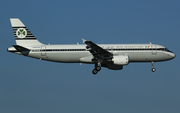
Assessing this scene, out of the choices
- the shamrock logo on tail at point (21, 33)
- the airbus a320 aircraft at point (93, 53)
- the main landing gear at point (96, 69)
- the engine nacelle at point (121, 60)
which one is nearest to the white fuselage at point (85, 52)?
the airbus a320 aircraft at point (93, 53)

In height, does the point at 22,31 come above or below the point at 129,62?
above

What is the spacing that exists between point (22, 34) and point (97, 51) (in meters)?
13.8

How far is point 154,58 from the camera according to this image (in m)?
54.5

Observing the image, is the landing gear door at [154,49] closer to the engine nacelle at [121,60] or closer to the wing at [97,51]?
the engine nacelle at [121,60]

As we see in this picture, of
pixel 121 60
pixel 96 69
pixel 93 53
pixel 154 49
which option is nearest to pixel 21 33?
pixel 93 53

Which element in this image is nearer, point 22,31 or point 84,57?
point 84,57

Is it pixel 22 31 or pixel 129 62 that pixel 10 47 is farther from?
pixel 129 62

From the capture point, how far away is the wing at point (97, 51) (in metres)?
51.2

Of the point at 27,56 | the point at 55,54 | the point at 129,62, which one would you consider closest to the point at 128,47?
the point at 129,62

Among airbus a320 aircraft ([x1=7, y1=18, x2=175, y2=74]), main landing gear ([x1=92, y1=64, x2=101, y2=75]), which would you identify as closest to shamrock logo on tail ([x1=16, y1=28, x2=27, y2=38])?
airbus a320 aircraft ([x1=7, y1=18, x2=175, y2=74])

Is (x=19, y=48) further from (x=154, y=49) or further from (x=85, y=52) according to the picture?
(x=154, y=49)

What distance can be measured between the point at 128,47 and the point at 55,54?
11643 millimetres

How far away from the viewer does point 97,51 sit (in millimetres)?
52281

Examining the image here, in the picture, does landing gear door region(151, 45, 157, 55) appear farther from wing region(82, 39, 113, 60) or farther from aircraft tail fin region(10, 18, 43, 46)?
aircraft tail fin region(10, 18, 43, 46)
